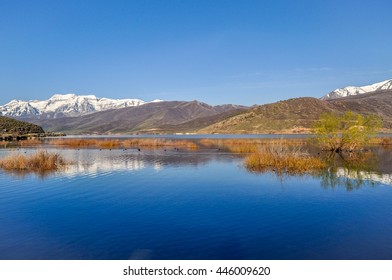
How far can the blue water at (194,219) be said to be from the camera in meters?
12.8

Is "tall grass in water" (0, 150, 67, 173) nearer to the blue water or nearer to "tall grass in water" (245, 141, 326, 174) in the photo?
the blue water

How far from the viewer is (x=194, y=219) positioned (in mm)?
17172

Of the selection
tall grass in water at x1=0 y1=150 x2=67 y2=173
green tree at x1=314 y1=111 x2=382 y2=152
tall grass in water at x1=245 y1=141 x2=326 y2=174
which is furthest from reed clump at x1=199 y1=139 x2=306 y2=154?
tall grass in water at x1=0 y1=150 x2=67 y2=173

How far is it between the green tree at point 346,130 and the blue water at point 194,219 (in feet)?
98.5

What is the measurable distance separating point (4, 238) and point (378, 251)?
15299 mm

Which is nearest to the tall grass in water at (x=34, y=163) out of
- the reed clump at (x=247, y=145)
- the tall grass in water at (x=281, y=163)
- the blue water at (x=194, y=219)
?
the blue water at (x=194, y=219)

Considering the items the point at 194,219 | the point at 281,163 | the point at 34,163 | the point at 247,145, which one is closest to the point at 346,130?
the point at 247,145

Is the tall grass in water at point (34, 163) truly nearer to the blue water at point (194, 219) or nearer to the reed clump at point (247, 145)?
the blue water at point (194, 219)

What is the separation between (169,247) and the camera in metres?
13.1

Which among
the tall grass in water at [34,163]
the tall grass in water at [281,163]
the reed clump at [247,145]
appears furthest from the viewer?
the reed clump at [247,145]

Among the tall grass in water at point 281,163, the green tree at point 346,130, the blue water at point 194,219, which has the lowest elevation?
the blue water at point 194,219

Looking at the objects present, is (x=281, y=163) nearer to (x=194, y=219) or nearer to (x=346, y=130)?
(x=194, y=219)
